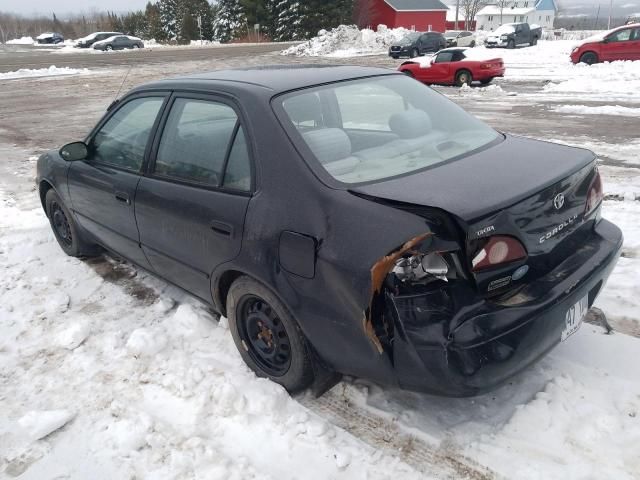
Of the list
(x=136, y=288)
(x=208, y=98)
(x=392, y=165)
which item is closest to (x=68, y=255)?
(x=136, y=288)

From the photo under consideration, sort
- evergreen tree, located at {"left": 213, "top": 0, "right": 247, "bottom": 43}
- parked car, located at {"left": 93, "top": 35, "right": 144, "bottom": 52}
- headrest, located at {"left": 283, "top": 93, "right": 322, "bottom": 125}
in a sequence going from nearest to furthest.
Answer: headrest, located at {"left": 283, "top": 93, "right": 322, "bottom": 125}
parked car, located at {"left": 93, "top": 35, "right": 144, "bottom": 52}
evergreen tree, located at {"left": 213, "top": 0, "right": 247, "bottom": 43}

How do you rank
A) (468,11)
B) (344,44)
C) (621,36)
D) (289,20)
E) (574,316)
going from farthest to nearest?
1. (468,11)
2. (289,20)
3. (344,44)
4. (621,36)
5. (574,316)

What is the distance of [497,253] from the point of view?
2.27 meters

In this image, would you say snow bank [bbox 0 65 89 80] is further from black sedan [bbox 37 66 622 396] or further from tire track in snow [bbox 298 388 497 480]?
tire track in snow [bbox 298 388 497 480]

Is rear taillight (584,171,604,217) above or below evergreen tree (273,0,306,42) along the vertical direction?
below

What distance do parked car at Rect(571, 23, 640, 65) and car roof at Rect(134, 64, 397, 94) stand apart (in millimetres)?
19003

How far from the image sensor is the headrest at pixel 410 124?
3207mm

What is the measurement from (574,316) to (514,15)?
10430 cm

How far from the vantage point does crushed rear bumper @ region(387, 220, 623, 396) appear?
7.20 ft

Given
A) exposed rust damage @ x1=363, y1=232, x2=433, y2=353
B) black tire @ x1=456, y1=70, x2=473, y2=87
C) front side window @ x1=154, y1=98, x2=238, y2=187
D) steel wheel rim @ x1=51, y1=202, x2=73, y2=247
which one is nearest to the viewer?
exposed rust damage @ x1=363, y1=232, x2=433, y2=353

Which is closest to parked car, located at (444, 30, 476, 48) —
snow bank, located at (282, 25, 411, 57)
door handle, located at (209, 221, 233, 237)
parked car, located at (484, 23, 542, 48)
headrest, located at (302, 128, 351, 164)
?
parked car, located at (484, 23, 542, 48)

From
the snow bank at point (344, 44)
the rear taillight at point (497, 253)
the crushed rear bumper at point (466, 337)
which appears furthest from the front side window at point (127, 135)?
the snow bank at point (344, 44)

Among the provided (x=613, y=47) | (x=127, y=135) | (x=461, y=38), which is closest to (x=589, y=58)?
(x=613, y=47)

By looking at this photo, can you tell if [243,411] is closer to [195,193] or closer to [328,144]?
[195,193]
